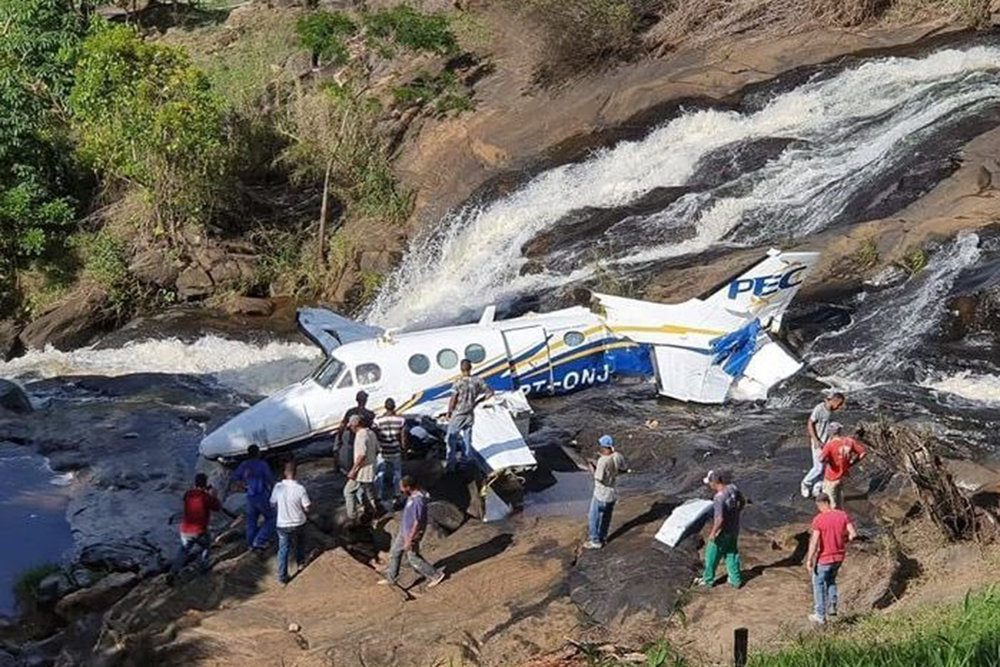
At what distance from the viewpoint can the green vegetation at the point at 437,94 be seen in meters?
34.3

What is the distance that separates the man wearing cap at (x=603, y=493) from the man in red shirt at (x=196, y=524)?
15.0ft

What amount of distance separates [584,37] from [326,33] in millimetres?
7331

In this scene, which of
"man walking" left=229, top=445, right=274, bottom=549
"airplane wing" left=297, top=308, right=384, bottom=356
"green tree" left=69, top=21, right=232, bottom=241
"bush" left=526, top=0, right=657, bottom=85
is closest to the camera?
"man walking" left=229, top=445, right=274, bottom=549

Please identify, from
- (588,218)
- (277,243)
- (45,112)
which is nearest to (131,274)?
(277,243)

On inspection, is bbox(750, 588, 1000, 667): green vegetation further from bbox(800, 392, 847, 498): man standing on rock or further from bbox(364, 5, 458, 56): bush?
bbox(364, 5, 458, 56): bush

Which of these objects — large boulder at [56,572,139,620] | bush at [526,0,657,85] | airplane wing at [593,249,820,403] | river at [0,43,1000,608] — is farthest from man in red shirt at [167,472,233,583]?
bush at [526,0,657,85]

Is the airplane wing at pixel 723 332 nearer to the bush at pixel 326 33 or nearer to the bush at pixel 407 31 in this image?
the bush at pixel 407 31

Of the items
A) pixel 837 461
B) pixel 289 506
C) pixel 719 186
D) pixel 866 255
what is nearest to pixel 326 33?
pixel 719 186

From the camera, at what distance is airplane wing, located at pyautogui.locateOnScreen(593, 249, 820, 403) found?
1931 cm

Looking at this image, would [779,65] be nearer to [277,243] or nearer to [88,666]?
[277,243]

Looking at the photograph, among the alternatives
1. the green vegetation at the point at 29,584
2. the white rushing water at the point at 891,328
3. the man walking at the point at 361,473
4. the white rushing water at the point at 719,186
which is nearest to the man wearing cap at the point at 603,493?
the man walking at the point at 361,473

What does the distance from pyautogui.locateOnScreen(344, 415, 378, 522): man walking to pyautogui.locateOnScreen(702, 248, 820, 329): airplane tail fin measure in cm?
→ 714

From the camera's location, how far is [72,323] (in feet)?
93.0

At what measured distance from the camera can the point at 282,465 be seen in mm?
17969
